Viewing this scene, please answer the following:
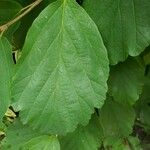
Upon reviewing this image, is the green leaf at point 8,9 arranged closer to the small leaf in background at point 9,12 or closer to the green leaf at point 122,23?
the small leaf in background at point 9,12

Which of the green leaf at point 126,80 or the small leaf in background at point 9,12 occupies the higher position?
the small leaf in background at point 9,12

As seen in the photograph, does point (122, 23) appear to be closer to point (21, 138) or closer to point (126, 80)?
point (126, 80)

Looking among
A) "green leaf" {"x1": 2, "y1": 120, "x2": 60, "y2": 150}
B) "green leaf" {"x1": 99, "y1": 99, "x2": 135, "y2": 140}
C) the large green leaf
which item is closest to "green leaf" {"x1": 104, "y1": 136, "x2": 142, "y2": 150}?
"green leaf" {"x1": 99, "y1": 99, "x2": 135, "y2": 140}

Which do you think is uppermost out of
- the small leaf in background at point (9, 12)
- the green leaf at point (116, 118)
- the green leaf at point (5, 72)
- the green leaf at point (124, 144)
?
the small leaf in background at point (9, 12)

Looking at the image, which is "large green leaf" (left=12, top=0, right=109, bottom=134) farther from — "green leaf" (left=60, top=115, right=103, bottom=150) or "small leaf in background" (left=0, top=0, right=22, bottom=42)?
"green leaf" (left=60, top=115, right=103, bottom=150)

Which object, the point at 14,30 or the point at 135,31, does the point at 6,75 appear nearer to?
the point at 14,30

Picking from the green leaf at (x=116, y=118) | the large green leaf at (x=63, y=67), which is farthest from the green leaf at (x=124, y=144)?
the large green leaf at (x=63, y=67)

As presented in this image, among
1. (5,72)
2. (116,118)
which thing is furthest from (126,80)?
(5,72)
